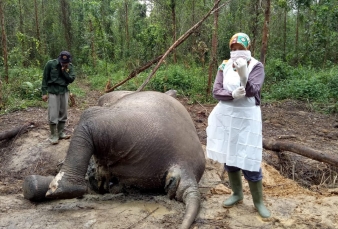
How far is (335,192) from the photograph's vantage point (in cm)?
390

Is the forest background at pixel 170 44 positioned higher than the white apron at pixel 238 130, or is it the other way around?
the forest background at pixel 170 44

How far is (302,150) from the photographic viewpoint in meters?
4.87

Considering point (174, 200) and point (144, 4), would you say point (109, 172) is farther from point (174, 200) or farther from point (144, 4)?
point (144, 4)

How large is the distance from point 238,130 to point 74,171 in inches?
64.2

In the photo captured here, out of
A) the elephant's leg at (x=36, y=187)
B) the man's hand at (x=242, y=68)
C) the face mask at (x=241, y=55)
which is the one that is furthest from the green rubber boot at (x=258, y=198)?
the elephant's leg at (x=36, y=187)

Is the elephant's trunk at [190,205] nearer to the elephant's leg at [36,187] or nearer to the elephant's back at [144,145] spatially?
the elephant's back at [144,145]

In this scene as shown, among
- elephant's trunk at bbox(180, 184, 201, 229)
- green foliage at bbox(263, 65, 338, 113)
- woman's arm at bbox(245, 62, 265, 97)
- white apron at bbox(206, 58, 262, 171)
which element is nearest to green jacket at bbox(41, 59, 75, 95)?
elephant's trunk at bbox(180, 184, 201, 229)

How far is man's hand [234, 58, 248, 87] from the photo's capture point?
289cm

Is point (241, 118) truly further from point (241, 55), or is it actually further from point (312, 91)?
point (312, 91)

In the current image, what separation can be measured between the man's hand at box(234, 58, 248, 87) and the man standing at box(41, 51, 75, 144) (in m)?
3.20

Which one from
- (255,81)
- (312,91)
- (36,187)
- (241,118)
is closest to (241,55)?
(255,81)

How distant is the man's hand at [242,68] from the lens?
114 inches

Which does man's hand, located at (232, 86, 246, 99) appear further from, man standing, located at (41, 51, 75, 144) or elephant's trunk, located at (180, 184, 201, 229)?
man standing, located at (41, 51, 75, 144)

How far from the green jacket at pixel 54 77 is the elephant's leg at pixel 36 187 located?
1.96 meters
